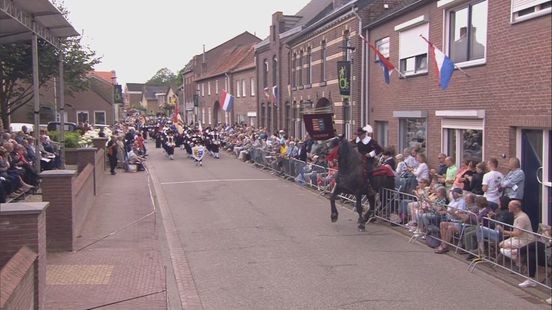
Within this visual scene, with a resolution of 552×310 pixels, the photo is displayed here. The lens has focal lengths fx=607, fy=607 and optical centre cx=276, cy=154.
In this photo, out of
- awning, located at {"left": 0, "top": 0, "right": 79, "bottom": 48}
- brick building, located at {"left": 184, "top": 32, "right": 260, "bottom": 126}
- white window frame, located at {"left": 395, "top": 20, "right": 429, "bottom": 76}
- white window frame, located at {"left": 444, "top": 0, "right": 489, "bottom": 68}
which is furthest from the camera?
brick building, located at {"left": 184, "top": 32, "right": 260, "bottom": 126}

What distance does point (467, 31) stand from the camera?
14602mm

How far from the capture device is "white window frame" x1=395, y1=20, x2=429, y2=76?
56.7ft

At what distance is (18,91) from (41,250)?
30.4 meters

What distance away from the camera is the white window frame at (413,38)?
680 inches

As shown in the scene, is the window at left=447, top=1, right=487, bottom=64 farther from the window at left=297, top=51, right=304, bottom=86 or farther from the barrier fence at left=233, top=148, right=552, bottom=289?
the window at left=297, top=51, right=304, bottom=86

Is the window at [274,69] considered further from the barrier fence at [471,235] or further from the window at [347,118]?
the barrier fence at [471,235]

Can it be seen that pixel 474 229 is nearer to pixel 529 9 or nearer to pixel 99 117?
pixel 529 9

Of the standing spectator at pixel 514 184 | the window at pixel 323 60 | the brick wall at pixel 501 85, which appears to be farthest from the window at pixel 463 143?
the window at pixel 323 60

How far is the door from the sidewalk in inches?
268

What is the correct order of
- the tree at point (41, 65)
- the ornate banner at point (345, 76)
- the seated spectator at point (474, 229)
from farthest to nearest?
the tree at point (41, 65) < the ornate banner at point (345, 76) < the seated spectator at point (474, 229)

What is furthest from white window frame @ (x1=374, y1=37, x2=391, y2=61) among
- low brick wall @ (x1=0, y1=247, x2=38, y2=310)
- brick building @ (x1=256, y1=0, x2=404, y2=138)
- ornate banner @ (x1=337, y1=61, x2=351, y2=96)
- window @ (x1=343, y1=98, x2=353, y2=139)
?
low brick wall @ (x1=0, y1=247, x2=38, y2=310)

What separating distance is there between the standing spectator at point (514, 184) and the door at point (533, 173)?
695mm

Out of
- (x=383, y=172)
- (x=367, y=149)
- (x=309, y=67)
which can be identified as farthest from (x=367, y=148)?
(x=309, y=67)

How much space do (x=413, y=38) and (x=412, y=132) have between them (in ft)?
9.28
